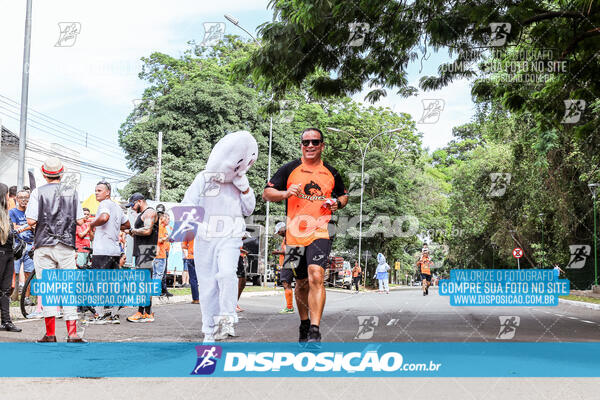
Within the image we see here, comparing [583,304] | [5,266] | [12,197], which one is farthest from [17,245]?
[583,304]

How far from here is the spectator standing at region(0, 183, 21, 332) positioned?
830 centimetres

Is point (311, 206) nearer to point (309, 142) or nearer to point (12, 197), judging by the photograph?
point (309, 142)

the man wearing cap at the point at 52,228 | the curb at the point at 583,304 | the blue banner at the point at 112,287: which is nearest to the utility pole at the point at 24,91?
the blue banner at the point at 112,287

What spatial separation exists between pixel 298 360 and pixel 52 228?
351 centimetres

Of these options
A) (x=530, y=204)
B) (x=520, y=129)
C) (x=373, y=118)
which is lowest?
(x=530, y=204)

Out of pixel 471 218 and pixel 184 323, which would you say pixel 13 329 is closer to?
pixel 184 323

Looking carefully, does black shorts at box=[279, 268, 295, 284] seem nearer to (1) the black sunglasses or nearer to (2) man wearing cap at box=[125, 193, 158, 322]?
(1) the black sunglasses

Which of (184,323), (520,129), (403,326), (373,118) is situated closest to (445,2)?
(403,326)

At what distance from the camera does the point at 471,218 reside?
3856cm

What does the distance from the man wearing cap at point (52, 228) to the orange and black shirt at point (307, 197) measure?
7.63 ft

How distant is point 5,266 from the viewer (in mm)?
8516

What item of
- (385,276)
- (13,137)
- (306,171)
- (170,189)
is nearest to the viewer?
(306,171)

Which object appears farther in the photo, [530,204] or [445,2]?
[530,204]

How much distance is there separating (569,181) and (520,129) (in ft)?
10.3
